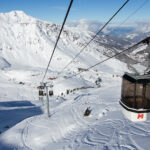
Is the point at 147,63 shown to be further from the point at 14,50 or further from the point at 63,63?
the point at 14,50

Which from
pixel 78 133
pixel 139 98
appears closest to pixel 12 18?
pixel 78 133

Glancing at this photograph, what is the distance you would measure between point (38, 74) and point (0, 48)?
32.0 meters

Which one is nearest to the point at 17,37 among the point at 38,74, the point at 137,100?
the point at 38,74

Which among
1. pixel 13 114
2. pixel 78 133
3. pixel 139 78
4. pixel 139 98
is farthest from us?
pixel 13 114

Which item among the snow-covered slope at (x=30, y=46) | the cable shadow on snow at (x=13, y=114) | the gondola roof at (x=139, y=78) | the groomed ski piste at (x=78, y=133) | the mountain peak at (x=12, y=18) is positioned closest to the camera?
the gondola roof at (x=139, y=78)

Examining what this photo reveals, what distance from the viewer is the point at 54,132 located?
12992mm

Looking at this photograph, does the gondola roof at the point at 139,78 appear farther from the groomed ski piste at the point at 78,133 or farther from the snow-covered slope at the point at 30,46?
the snow-covered slope at the point at 30,46

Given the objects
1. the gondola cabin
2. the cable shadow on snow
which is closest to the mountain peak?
the cable shadow on snow

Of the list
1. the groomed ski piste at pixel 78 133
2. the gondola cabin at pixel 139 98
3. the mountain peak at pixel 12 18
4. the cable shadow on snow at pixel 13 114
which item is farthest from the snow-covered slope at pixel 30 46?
the gondola cabin at pixel 139 98

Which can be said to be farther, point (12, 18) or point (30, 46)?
point (12, 18)

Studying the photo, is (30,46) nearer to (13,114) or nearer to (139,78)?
(13,114)

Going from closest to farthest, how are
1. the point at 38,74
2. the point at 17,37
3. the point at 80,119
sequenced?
the point at 80,119 → the point at 38,74 → the point at 17,37

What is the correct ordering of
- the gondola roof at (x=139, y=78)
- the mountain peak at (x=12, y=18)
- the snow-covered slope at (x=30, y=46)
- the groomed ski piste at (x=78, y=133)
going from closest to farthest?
the gondola roof at (x=139, y=78), the groomed ski piste at (x=78, y=133), the snow-covered slope at (x=30, y=46), the mountain peak at (x=12, y=18)

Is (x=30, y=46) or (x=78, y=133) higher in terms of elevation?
(x=30, y=46)
